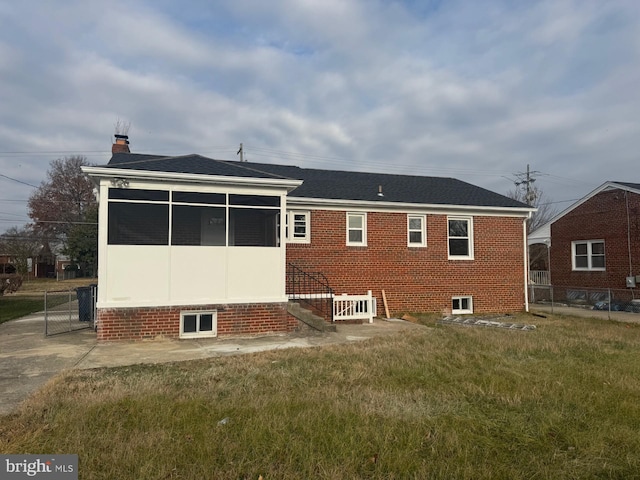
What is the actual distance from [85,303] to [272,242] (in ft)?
18.0

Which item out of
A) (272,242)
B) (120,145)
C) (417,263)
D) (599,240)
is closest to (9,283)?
(120,145)

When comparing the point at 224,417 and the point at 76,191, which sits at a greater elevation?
the point at 76,191

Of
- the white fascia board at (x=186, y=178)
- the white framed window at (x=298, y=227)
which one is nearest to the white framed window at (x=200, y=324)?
the white fascia board at (x=186, y=178)

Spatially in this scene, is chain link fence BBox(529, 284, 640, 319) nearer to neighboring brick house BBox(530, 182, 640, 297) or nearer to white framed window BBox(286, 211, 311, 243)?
A: neighboring brick house BBox(530, 182, 640, 297)

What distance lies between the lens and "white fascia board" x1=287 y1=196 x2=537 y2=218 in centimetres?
1358

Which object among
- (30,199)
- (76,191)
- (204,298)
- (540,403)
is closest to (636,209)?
(540,403)

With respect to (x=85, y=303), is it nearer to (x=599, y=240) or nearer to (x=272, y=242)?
(x=272, y=242)

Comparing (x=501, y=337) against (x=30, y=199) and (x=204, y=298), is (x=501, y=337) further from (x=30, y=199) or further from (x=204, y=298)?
(x=30, y=199)

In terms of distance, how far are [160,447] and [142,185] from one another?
6.90 m

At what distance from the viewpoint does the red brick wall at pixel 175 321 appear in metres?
9.15

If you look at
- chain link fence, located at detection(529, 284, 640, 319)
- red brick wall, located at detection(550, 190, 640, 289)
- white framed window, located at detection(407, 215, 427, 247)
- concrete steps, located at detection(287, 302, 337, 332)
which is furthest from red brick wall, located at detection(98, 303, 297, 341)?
red brick wall, located at detection(550, 190, 640, 289)

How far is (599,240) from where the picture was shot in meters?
20.0

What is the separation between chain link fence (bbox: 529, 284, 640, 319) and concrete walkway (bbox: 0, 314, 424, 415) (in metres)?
10.7

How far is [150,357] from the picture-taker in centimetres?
779
